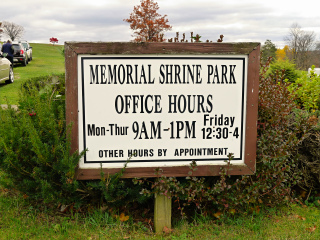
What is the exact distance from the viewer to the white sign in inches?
123

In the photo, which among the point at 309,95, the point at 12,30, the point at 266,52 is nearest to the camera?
the point at 309,95

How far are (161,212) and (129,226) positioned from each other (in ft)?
1.17

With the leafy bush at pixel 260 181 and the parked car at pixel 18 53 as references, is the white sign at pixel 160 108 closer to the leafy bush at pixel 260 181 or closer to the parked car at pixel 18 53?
the leafy bush at pixel 260 181

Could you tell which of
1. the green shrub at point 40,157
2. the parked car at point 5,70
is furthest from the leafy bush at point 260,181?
the parked car at point 5,70

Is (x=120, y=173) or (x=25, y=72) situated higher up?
(x=25, y=72)

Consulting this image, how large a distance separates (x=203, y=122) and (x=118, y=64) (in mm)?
957

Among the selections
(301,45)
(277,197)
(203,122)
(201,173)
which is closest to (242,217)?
(277,197)

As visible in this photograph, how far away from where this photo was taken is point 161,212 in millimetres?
3389

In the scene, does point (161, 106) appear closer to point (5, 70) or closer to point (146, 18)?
point (5, 70)

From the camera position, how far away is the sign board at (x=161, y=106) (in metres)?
3.10

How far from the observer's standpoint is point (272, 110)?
3.75 metres

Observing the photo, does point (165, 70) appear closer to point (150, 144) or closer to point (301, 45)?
point (150, 144)

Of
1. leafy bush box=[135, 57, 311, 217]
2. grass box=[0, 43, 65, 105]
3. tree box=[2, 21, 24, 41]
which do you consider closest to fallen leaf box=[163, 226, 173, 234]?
leafy bush box=[135, 57, 311, 217]

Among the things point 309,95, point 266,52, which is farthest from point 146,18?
point 309,95
